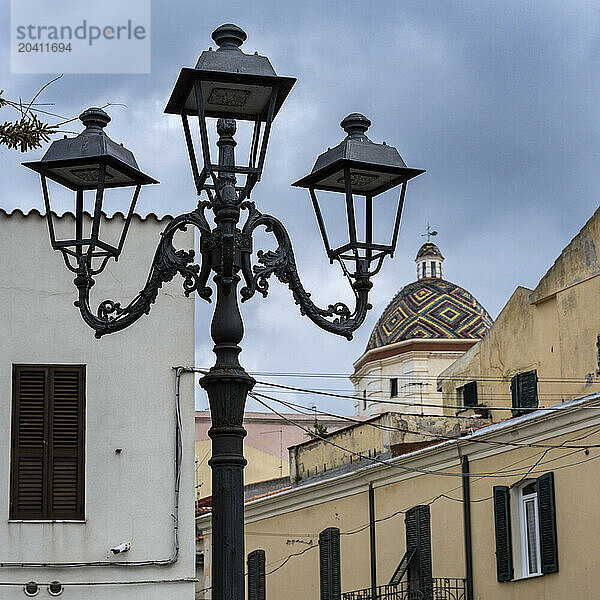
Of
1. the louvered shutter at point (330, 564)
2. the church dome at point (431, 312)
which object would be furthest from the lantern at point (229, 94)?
the church dome at point (431, 312)

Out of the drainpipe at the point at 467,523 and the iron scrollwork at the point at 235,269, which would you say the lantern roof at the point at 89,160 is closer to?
the iron scrollwork at the point at 235,269

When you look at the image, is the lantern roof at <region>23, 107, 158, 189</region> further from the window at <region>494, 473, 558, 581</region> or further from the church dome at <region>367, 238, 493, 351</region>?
the church dome at <region>367, 238, 493, 351</region>

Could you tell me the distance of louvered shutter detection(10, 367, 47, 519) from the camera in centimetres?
1425

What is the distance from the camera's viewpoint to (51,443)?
14.5 meters

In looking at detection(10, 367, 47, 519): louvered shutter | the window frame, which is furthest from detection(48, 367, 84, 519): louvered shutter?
the window frame

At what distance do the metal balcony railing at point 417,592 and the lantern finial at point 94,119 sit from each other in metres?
15.6

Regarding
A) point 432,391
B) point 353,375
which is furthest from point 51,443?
point 353,375

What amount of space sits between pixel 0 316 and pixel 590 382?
11226mm

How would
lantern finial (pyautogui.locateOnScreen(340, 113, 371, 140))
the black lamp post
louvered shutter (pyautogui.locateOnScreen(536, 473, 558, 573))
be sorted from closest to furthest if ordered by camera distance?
1. the black lamp post
2. lantern finial (pyautogui.locateOnScreen(340, 113, 371, 140))
3. louvered shutter (pyautogui.locateOnScreen(536, 473, 558, 573))

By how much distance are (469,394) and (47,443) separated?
49.1 feet

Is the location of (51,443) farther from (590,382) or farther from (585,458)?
(590,382)

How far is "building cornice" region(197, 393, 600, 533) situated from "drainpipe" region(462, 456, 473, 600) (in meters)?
0.26

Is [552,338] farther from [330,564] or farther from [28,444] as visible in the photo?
[28,444]

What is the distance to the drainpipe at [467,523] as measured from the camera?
2147 cm
